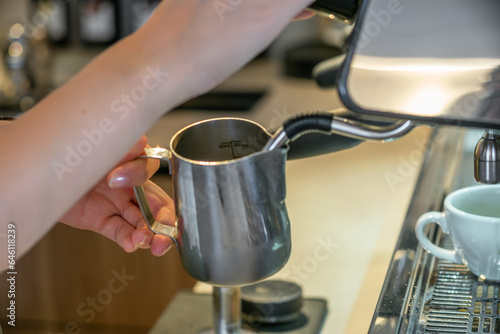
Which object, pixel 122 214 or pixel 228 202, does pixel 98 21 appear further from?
pixel 228 202

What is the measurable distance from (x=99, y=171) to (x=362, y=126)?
202 millimetres

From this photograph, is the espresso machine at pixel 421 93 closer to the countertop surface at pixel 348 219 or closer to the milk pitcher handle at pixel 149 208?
the milk pitcher handle at pixel 149 208

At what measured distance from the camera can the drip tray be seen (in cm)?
87

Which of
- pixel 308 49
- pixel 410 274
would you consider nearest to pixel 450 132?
pixel 410 274

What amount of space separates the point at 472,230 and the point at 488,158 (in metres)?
0.13

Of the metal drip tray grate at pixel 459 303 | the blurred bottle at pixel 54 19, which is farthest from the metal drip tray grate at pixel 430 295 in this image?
the blurred bottle at pixel 54 19

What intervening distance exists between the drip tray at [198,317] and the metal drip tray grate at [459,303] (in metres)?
0.18

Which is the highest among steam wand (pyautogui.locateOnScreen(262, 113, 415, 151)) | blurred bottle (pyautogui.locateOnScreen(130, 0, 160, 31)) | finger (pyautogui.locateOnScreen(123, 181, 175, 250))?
steam wand (pyautogui.locateOnScreen(262, 113, 415, 151))

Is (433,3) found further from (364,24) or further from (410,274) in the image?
(410,274)

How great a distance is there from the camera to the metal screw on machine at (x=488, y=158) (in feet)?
2.05

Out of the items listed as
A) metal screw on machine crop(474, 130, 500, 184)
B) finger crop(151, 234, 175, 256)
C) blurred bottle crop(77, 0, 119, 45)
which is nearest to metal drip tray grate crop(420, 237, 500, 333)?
metal screw on machine crop(474, 130, 500, 184)

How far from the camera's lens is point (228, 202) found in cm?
60

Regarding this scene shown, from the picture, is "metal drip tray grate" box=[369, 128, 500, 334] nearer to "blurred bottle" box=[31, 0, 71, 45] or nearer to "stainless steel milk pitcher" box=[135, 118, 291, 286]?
"stainless steel milk pitcher" box=[135, 118, 291, 286]

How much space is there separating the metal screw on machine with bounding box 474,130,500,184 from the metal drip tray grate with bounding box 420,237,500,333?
14 cm
